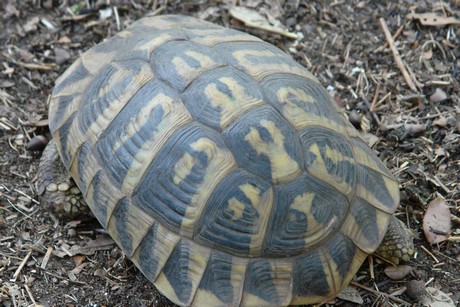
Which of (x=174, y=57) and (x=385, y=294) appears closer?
(x=174, y=57)

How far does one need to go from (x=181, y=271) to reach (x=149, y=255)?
207mm

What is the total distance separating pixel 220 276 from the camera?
288cm

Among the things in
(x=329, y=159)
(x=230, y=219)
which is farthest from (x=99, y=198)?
(x=329, y=159)

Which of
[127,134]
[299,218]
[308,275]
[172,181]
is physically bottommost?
[308,275]

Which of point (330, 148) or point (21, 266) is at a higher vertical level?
point (330, 148)

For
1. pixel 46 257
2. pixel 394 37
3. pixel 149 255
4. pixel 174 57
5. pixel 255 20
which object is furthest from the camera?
pixel 255 20

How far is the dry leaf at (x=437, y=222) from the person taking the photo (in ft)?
11.3

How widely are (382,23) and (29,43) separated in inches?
108

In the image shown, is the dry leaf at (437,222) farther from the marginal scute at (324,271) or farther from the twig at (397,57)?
the twig at (397,57)

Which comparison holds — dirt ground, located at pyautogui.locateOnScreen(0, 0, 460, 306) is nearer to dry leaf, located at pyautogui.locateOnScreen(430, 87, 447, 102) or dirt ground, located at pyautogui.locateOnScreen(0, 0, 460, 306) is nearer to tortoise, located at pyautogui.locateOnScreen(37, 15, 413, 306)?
dry leaf, located at pyautogui.locateOnScreen(430, 87, 447, 102)

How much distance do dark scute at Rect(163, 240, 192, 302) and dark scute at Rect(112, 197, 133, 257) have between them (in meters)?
0.27

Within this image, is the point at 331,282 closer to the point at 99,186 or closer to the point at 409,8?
the point at 99,186

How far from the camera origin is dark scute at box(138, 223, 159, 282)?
→ 9.84ft

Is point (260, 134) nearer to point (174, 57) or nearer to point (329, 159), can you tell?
point (329, 159)
